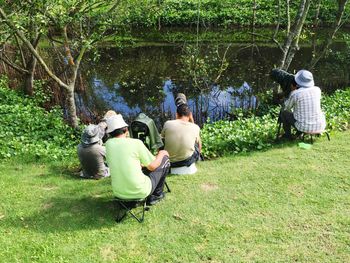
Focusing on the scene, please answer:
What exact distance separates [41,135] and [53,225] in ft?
17.9

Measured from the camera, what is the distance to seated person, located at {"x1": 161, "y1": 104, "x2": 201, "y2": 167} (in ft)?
24.7

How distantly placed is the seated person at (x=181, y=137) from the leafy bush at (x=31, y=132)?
3.24 metres

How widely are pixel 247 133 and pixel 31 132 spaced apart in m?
6.36

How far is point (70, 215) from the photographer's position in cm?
659

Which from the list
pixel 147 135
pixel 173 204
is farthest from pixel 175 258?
pixel 147 135

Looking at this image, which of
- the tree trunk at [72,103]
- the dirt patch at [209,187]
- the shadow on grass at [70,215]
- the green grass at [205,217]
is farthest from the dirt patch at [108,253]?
the tree trunk at [72,103]

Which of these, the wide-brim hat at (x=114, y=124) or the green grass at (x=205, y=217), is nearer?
the green grass at (x=205, y=217)

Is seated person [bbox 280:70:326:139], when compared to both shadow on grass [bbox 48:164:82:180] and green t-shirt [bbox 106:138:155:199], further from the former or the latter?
shadow on grass [bbox 48:164:82:180]

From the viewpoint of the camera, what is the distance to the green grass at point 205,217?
18.2ft

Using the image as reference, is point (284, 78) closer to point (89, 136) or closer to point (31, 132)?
point (89, 136)

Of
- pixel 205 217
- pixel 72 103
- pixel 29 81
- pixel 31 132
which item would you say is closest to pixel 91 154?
pixel 205 217

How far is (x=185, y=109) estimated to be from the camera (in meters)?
7.62

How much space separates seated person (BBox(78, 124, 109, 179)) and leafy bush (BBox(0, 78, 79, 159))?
1565 mm

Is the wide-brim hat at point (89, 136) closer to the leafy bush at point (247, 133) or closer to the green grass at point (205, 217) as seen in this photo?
the green grass at point (205, 217)
